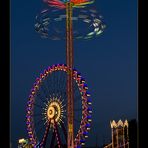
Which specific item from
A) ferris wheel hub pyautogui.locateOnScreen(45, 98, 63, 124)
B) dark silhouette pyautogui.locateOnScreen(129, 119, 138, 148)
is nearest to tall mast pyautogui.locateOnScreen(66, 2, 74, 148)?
ferris wheel hub pyautogui.locateOnScreen(45, 98, 63, 124)

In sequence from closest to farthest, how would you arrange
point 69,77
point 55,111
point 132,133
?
point 69,77, point 55,111, point 132,133

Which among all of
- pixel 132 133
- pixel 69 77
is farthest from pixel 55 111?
pixel 132 133

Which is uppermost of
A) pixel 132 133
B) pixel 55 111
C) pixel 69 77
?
pixel 69 77

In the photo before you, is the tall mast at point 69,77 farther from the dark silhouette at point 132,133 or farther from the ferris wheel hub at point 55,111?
the dark silhouette at point 132,133

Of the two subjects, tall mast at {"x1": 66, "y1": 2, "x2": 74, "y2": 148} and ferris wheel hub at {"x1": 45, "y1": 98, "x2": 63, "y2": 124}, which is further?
ferris wheel hub at {"x1": 45, "y1": 98, "x2": 63, "y2": 124}

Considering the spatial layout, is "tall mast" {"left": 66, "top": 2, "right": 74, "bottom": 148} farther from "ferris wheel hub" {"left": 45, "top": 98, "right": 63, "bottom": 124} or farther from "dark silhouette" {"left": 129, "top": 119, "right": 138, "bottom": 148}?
"dark silhouette" {"left": 129, "top": 119, "right": 138, "bottom": 148}

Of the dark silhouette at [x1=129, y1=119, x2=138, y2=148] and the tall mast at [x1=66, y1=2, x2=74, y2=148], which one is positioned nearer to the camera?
the tall mast at [x1=66, y1=2, x2=74, y2=148]

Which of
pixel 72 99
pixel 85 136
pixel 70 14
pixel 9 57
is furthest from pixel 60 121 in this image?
pixel 9 57

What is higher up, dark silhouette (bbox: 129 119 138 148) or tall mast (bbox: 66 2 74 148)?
tall mast (bbox: 66 2 74 148)

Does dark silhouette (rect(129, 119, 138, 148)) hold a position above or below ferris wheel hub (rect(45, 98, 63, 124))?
below

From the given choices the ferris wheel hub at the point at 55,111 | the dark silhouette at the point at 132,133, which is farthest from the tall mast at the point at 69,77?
the dark silhouette at the point at 132,133

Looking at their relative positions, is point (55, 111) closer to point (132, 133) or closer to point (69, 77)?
point (69, 77)
